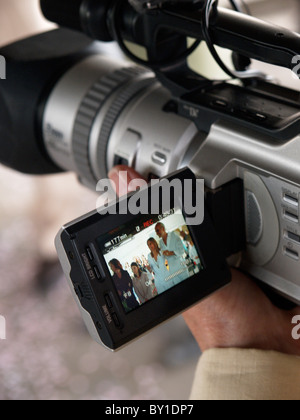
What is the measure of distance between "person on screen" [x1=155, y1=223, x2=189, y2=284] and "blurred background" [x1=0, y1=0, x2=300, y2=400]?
2.32 ft

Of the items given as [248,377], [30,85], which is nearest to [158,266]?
[248,377]

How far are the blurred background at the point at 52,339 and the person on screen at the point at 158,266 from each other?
28.1 inches

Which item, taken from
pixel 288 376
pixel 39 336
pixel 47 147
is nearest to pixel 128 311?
pixel 288 376

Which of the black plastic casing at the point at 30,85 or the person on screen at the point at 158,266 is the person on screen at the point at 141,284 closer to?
the person on screen at the point at 158,266

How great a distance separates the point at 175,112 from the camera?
822mm

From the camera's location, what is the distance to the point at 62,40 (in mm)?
1058

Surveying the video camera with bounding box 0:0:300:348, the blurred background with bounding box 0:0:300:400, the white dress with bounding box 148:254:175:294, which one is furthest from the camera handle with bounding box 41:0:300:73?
the blurred background with bounding box 0:0:300:400

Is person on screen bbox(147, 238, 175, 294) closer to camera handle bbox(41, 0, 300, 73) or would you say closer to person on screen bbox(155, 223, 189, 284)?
person on screen bbox(155, 223, 189, 284)

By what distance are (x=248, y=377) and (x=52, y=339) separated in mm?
825

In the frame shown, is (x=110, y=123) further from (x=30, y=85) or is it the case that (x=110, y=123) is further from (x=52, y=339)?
(x=52, y=339)

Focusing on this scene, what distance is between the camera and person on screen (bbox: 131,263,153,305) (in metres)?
0.68

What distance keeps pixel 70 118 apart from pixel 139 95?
128mm

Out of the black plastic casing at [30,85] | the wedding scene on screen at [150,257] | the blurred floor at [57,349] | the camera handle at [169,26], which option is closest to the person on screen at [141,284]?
the wedding scene on screen at [150,257]
